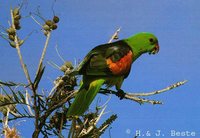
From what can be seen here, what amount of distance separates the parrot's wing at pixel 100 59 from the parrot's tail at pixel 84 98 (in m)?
0.09

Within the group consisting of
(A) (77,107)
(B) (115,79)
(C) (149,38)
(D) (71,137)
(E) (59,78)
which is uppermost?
(C) (149,38)

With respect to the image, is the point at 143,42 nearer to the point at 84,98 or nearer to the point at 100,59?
the point at 100,59

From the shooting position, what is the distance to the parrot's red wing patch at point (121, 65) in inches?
121

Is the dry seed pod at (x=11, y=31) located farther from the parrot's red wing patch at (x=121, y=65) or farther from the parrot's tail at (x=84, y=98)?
the parrot's red wing patch at (x=121, y=65)

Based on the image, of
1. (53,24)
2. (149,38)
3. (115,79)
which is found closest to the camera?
(53,24)

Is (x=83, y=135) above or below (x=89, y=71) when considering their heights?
below

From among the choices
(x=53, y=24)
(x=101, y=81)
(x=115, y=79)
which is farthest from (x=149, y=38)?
(x=53, y=24)

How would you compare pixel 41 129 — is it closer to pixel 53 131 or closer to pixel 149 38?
pixel 53 131

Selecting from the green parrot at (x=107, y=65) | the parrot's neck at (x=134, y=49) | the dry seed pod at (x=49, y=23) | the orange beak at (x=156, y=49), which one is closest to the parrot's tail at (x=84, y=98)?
the green parrot at (x=107, y=65)

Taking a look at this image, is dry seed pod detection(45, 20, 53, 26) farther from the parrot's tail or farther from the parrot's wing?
the parrot's tail

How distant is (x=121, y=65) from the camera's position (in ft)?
10.6

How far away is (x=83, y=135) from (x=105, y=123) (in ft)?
0.81

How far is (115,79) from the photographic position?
321 centimetres

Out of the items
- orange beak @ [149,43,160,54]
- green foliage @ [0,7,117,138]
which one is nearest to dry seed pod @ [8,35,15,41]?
green foliage @ [0,7,117,138]
